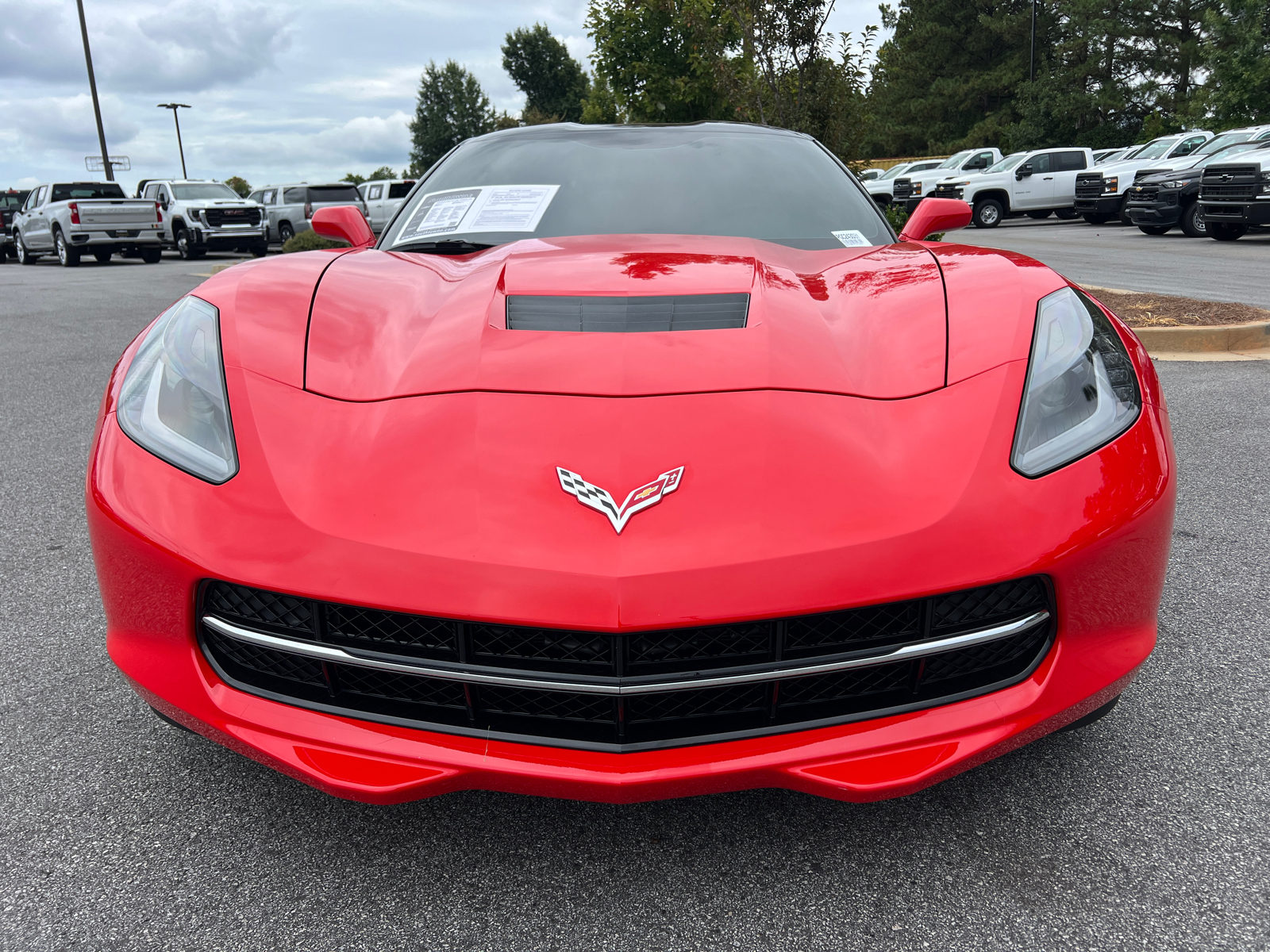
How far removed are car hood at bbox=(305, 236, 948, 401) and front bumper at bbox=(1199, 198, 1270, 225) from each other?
14706 mm

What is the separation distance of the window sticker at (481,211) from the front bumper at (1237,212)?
48.8ft

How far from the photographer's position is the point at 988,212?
2223 centimetres

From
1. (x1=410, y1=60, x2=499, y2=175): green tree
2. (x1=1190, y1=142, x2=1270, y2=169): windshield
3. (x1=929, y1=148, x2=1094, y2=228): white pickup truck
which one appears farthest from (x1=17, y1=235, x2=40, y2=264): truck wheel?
(x1=410, y1=60, x2=499, y2=175): green tree

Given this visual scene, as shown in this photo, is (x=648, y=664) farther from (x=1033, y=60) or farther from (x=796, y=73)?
(x=1033, y=60)

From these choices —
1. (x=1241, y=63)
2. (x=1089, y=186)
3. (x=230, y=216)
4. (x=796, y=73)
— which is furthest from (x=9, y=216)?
(x=1241, y=63)

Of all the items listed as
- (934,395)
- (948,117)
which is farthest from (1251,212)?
(948,117)

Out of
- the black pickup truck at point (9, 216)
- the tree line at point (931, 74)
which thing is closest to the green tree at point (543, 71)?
the tree line at point (931, 74)

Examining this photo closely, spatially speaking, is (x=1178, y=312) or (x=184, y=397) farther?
(x=1178, y=312)

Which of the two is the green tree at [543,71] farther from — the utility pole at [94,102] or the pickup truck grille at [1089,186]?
the pickup truck grille at [1089,186]

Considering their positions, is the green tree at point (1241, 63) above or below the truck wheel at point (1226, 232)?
above

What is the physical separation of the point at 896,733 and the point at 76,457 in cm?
398

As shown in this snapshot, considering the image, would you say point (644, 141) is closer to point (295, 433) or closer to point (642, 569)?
point (295, 433)

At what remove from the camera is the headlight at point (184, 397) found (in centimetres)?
151

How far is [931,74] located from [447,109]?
3759 cm
